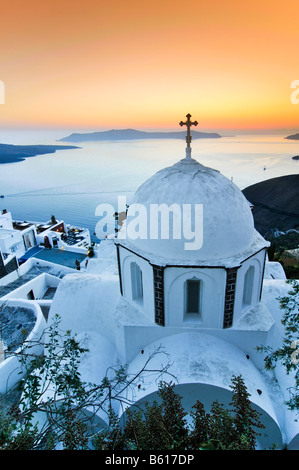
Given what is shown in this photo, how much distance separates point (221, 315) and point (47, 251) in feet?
76.9

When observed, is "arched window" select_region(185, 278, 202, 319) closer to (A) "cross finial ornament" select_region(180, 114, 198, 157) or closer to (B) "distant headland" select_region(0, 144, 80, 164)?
(A) "cross finial ornament" select_region(180, 114, 198, 157)

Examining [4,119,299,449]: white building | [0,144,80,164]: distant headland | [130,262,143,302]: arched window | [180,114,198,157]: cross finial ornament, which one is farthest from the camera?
[0,144,80,164]: distant headland

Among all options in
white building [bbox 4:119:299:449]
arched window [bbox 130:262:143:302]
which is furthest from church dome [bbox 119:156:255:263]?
arched window [bbox 130:262:143:302]

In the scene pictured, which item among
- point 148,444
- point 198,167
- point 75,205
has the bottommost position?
point 75,205

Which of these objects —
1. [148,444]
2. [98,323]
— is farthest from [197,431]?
[98,323]

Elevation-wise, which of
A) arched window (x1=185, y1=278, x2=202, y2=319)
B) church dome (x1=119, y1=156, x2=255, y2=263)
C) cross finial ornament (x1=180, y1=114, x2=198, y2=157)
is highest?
cross finial ornament (x1=180, y1=114, x2=198, y2=157)

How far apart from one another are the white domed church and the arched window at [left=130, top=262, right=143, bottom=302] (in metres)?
0.03

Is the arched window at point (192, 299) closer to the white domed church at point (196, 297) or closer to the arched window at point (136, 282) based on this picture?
the white domed church at point (196, 297)

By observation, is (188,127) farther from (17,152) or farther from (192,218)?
(17,152)

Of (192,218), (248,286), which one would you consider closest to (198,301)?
(248,286)

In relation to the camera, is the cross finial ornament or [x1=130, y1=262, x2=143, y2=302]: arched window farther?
[x1=130, y1=262, x2=143, y2=302]: arched window

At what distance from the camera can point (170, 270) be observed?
683 cm

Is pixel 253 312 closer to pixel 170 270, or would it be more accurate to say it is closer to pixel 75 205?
pixel 170 270

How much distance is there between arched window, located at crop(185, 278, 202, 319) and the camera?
765 cm
